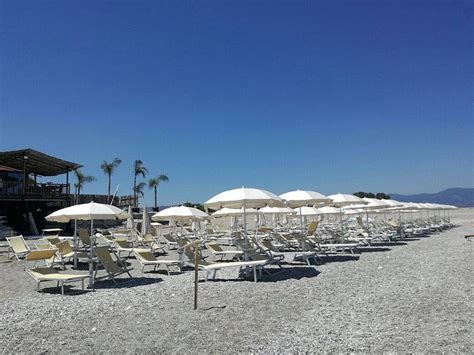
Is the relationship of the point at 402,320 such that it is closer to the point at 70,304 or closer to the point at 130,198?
the point at 70,304

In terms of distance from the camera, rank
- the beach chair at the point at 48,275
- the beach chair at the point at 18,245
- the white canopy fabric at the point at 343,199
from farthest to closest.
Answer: the white canopy fabric at the point at 343,199 < the beach chair at the point at 18,245 < the beach chair at the point at 48,275

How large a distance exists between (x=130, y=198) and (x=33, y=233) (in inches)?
472

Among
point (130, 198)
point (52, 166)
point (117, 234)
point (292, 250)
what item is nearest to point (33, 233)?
point (52, 166)

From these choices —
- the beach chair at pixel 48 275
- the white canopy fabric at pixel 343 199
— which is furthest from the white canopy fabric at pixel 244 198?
the white canopy fabric at pixel 343 199

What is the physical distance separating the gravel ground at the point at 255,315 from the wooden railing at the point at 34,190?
15.4 meters

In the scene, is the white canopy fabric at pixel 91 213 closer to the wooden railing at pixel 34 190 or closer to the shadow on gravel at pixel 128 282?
the shadow on gravel at pixel 128 282

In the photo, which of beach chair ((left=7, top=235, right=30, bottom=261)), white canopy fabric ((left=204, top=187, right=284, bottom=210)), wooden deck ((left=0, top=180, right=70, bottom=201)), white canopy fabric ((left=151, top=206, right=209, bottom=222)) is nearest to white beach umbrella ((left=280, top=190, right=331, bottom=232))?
white canopy fabric ((left=204, top=187, right=284, bottom=210))

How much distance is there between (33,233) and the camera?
72.6ft

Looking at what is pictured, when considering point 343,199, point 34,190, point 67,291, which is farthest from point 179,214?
point 34,190

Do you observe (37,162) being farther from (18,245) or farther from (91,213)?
(91,213)

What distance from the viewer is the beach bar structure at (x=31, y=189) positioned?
21.8 metres

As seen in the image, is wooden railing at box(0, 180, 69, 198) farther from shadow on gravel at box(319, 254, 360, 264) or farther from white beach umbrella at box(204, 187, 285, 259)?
shadow on gravel at box(319, 254, 360, 264)

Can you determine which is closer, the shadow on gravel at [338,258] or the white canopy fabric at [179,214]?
the shadow on gravel at [338,258]

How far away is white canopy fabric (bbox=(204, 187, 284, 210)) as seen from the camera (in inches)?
357
